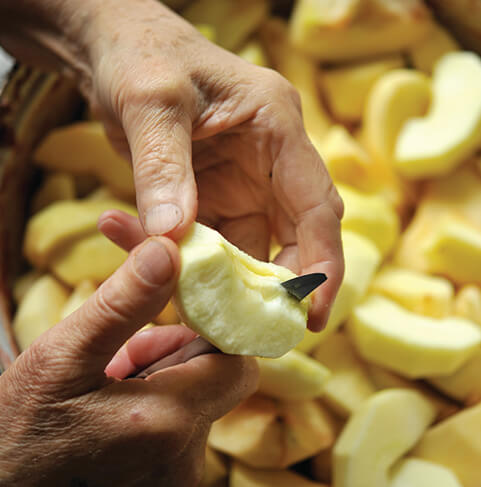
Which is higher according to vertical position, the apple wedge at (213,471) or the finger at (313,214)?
the finger at (313,214)

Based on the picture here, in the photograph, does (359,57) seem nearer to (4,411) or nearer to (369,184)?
(369,184)

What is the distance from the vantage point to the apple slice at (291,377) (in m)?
0.78

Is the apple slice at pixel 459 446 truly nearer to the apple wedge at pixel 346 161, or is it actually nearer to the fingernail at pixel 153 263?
the apple wedge at pixel 346 161

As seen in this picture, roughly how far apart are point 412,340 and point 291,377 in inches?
7.7

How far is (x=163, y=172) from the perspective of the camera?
50 cm

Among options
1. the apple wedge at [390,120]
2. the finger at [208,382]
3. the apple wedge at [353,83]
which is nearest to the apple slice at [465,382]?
the apple wedge at [390,120]

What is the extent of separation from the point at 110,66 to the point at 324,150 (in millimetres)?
485

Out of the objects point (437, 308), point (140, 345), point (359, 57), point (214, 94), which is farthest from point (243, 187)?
point (359, 57)

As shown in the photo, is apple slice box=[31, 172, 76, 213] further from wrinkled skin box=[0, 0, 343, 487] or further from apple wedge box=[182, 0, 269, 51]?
apple wedge box=[182, 0, 269, 51]

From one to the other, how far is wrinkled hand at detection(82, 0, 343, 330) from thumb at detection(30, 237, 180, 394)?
7 cm

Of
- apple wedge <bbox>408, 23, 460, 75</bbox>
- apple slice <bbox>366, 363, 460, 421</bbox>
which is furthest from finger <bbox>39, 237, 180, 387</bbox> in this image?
apple wedge <bbox>408, 23, 460, 75</bbox>

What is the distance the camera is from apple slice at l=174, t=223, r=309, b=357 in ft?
1.57

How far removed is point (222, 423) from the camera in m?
0.82

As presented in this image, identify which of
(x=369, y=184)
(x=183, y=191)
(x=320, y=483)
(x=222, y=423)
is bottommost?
(x=320, y=483)
